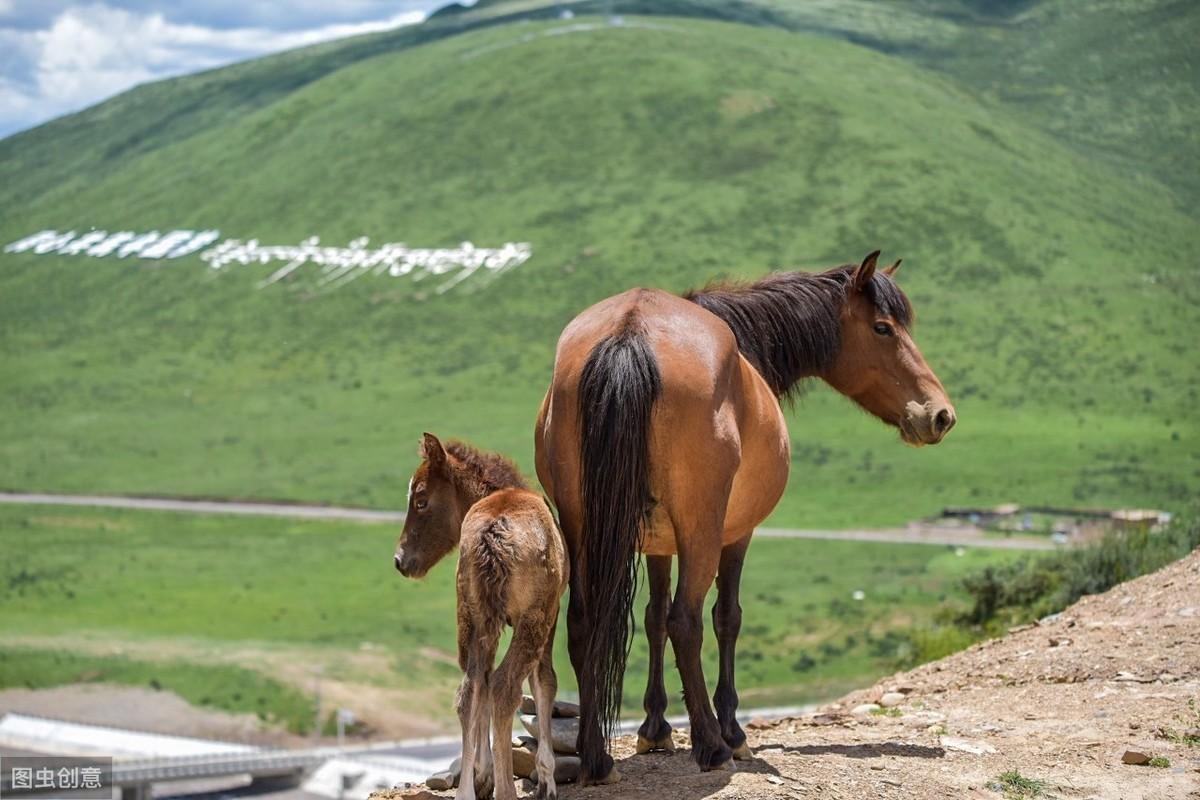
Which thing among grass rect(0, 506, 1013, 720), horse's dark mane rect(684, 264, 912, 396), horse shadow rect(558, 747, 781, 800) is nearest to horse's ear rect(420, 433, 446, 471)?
horse shadow rect(558, 747, 781, 800)

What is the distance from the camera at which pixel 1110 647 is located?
12.3 m

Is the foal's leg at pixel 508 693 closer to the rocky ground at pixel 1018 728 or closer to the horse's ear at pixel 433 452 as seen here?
the rocky ground at pixel 1018 728

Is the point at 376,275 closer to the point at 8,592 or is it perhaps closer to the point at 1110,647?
the point at 8,592

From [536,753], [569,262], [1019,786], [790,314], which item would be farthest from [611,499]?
[569,262]

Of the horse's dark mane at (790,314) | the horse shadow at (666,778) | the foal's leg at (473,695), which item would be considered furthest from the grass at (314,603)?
the foal's leg at (473,695)

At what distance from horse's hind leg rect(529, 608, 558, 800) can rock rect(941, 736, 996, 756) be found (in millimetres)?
3104

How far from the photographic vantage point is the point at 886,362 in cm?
1080

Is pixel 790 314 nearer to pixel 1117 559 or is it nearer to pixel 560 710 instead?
pixel 560 710

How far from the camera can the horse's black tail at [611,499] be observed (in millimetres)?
8234

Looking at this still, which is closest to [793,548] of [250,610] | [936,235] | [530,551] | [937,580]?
[937,580]

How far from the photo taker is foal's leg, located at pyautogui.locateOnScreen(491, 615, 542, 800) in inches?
304

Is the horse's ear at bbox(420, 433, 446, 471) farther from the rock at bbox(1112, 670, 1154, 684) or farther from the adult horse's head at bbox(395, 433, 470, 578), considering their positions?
the rock at bbox(1112, 670, 1154, 684)

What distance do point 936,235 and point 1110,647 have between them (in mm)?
110177

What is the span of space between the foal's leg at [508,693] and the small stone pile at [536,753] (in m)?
0.58
